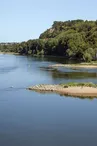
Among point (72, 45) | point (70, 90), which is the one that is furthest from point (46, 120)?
point (72, 45)

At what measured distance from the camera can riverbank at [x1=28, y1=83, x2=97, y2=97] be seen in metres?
43.2

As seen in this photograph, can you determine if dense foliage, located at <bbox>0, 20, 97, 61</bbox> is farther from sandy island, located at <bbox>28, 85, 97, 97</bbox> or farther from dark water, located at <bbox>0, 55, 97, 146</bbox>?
dark water, located at <bbox>0, 55, 97, 146</bbox>

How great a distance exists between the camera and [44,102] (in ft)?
124

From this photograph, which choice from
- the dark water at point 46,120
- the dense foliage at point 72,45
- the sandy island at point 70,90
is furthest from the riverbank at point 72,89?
the dense foliage at point 72,45

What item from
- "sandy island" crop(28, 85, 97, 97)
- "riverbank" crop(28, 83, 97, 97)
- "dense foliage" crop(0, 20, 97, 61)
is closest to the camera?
"sandy island" crop(28, 85, 97, 97)

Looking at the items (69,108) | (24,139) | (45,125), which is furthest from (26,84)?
(24,139)

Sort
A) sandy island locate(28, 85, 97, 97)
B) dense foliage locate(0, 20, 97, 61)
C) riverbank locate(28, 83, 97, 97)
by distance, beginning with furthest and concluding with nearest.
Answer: dense foliage locate(0, 20, 97, 61) < riverbank locate(28, 83, 97, 97) < sandy island locate(28, 85, 97, 97)

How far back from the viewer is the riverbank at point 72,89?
4319 cm

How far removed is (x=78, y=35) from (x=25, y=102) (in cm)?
8797

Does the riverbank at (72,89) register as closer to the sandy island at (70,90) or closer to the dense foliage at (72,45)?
the sandy island at (70,90)

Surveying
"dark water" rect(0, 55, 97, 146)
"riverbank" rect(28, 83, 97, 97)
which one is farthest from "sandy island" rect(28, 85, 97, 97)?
"dark water" rect(0, 55, 97, 146)

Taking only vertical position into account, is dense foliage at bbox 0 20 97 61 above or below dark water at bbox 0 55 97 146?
above

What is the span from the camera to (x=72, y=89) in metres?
45.0

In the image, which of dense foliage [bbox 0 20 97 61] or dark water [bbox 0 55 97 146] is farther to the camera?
dense foliage [bbox 0 20 97 61]
